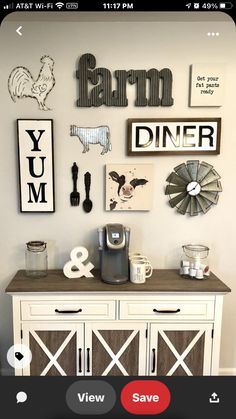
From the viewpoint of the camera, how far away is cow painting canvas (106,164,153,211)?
117 cm

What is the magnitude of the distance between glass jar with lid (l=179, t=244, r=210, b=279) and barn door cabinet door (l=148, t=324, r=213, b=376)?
18 centimetres

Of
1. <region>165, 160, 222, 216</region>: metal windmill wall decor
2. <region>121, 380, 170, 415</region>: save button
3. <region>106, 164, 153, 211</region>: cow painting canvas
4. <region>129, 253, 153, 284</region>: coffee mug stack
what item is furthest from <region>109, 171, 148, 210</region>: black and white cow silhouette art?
<region>121, 380, 170, 415</region>: save button

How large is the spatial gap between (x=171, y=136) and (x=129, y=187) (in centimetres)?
24

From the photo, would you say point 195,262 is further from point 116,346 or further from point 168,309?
point 116,346

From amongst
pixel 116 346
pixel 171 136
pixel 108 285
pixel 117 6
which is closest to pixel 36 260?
pixel 108 285

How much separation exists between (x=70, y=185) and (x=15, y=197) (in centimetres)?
20

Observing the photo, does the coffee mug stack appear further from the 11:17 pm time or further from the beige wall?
the 11:17 pm time

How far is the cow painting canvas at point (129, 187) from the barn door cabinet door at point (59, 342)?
444 millimetres

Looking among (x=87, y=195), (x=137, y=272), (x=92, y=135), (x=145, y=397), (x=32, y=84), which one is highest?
(x=32, y=84)

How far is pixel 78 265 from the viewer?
113cm

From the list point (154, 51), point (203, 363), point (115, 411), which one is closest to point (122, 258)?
point (203, 363)

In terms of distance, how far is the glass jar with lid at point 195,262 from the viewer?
44.6 inches

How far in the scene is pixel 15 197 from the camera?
1.14 meters

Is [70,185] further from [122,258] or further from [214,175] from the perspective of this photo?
[214,175]
